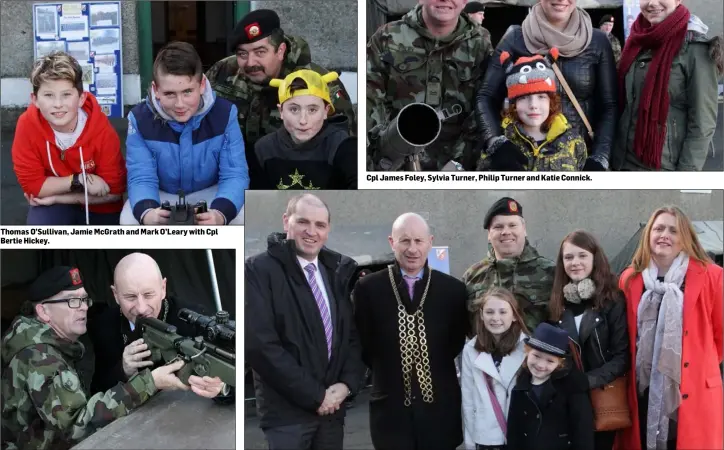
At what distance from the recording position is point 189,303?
4.65m

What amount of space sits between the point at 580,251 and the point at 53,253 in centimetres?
267

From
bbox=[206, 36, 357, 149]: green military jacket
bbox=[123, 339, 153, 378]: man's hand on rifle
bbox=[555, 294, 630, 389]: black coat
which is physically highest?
bbox=[206, 36, 357, 149]: green military jacket

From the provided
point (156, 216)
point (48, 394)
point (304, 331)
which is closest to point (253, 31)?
point (156, 216)

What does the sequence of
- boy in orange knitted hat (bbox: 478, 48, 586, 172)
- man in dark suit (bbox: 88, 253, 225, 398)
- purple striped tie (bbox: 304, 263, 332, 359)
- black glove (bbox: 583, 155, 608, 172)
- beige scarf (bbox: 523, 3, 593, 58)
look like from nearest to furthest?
boy in orange knitted hat (bbox: 478, 48, 586, 172) → beige scarf (bbox: 523, 3, 593, 58) → black glove (bbox: 583, 155, 608, 172) → purple striped tie (bbox: 304, 263, 332, 359) → man in dark suit (bbox: 88, 253, 225, 398)

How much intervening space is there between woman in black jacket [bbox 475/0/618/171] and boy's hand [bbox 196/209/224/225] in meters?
1.36

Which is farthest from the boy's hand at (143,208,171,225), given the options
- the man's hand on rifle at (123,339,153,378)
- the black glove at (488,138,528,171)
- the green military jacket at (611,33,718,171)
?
the green military jacket at (611,33,718,171)

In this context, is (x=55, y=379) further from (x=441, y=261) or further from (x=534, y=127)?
→ (x=534, y=127)

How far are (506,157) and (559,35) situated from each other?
631 millimetres

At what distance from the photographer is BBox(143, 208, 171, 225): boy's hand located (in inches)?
175

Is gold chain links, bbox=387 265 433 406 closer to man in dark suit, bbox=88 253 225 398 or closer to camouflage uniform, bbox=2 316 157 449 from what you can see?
man in dark suit, bbox=88 253 225 398

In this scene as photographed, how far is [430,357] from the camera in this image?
14.7 feet

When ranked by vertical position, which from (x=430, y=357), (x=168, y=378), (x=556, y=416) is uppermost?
(x=430, y=357)

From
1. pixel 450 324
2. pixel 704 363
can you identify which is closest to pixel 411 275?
pixel 450 324

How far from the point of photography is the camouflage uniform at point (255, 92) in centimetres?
449
